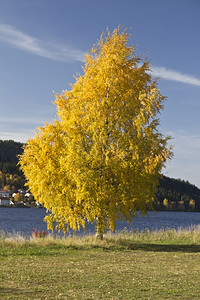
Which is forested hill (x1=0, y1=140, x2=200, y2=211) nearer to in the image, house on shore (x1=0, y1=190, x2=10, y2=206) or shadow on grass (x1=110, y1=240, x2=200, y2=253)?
house on shore (x1=0, y1=190, x2=10, y2=206)

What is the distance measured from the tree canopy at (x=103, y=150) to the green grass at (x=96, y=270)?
6.31 ft

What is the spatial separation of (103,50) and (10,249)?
43.9ft

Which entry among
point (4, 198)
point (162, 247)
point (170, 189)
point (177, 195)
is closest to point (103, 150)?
point (162, 247)

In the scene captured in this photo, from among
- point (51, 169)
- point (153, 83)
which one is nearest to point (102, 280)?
point (51, 169)

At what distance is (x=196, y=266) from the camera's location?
1662 centimetres

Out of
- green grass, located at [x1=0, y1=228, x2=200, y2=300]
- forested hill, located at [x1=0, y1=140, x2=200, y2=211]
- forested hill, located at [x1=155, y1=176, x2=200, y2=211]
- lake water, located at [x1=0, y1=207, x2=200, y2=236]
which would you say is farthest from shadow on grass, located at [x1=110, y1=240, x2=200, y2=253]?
forested hill, located at [x1=0, y1=140, x2=200, y2=211]

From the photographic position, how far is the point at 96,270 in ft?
50.0

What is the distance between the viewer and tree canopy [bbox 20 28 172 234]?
862 inches

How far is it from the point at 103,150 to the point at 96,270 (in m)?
8.71

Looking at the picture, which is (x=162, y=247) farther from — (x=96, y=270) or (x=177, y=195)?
(x=177, y=195)

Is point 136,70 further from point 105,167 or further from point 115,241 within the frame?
point 115,241

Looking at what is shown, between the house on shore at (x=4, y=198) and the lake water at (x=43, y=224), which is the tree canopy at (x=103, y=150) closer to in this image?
the lake water at (x=43, y=224)

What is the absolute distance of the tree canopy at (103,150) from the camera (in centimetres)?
2189

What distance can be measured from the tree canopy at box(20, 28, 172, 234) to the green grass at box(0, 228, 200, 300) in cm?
192
